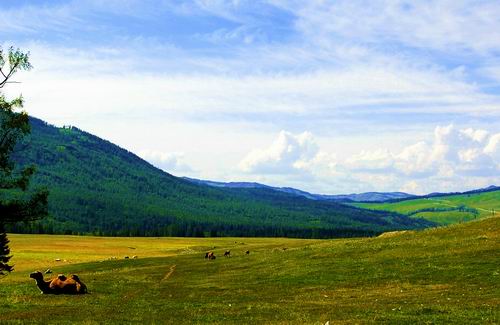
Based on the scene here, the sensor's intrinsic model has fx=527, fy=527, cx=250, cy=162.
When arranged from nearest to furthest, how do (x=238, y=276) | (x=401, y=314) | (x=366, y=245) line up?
(x=401, y=314) < (x=238, y=276) < (x=366, y=245)

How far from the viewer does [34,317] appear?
1312 inches

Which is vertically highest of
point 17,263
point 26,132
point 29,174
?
point 26,132

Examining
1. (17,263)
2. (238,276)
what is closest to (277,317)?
(238,276)

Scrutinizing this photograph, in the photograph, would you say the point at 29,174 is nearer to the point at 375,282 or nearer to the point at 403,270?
the point at 375,282

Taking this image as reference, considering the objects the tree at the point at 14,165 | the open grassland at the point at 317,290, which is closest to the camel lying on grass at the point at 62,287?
the open grassland at the point at 317,290

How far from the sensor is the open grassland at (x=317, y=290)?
104 feet

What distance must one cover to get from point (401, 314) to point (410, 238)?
52188mm

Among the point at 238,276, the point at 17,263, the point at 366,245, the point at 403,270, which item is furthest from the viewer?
the point at 17,263

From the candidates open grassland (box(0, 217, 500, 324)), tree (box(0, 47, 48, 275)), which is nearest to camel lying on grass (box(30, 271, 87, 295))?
open grassland (box(0, 217, 500, 324))

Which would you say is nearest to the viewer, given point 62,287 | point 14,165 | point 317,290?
point 14,165

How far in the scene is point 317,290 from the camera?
47.7m

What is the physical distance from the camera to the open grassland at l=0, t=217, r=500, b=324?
31812 millimetres

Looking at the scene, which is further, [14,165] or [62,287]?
[62,287]

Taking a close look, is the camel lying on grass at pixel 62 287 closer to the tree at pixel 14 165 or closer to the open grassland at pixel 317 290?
the open grassland at pixel 317 290
